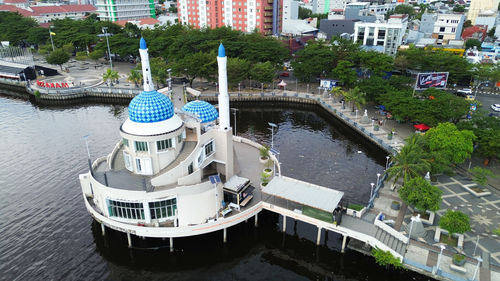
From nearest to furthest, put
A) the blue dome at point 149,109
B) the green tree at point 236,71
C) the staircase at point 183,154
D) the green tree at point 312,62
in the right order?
the blue dome at point 149,109
the staircase at point 183,154
the green tree at point 236,71
the green tree at point 312,62

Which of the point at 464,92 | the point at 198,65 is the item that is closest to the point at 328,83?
the point at 464,92

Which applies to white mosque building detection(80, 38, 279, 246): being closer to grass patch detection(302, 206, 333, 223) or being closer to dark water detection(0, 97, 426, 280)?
dark water detection(0, 97, 426, 280)

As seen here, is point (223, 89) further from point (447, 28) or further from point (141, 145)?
point (447, 28)

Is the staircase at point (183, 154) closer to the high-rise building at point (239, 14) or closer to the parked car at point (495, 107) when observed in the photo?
the parked car at point (495, 107)

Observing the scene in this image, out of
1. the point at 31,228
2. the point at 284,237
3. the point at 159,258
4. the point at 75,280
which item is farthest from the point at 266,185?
the point at 31,228

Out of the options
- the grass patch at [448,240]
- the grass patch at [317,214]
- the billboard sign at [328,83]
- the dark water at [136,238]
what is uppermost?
the billboard sign at [328,83]

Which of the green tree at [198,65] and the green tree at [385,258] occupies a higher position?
the green tree at [198,65]

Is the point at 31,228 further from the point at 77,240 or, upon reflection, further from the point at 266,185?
the point at 266,185

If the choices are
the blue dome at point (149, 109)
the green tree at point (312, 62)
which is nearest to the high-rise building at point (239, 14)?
the green tree at point (312, 62)
